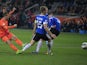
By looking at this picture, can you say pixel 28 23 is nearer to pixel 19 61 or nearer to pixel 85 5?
pixel 85 5

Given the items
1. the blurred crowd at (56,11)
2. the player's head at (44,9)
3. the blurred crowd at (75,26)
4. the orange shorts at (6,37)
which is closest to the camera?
the player's head at (44,9)

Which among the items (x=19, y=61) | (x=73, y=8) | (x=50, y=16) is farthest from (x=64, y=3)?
(x=19, y=61)

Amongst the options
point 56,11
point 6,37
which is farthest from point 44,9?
point 56,11

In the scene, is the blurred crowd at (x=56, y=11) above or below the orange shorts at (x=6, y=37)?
below

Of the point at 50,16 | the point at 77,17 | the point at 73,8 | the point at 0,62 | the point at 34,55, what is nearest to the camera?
the point at 0,62

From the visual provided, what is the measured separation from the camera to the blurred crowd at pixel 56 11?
3944 cm

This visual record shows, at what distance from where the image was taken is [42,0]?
46.2 meters

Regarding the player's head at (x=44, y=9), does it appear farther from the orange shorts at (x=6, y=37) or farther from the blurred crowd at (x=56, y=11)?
the blurred crowd at (x=56, y=11)

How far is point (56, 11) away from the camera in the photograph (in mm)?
43844

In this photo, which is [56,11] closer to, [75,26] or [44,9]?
[75,26]

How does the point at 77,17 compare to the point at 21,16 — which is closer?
the point at 77,17

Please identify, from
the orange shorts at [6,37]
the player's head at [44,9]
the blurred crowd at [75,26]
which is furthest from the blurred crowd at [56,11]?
the player's head at [44,9]

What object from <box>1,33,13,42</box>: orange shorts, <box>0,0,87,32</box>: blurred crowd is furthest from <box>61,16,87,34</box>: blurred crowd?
<box>1,33,13,42</box>: orange shorts

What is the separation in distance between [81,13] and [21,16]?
21.3 ft
